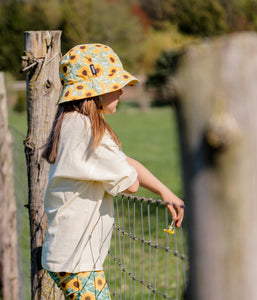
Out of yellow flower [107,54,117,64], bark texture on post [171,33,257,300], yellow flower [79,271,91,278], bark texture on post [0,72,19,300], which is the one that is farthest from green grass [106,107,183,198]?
bark texture on post [171,33,257,300]

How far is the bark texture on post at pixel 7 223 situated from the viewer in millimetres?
4035

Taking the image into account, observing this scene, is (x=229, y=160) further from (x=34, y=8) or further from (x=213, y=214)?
(x=34, y=8)

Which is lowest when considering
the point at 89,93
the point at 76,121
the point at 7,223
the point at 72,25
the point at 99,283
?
the point at 7,223

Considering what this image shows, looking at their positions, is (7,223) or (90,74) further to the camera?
(7,223)

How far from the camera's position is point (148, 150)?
13.1 m

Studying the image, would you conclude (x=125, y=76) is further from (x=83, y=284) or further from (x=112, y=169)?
(x=83, y=284)

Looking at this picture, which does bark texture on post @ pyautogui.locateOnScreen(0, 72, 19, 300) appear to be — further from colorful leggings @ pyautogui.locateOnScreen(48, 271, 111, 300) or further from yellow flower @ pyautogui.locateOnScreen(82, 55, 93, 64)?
yellow flower @ pyautogui.locateOnScreen(82, 55, 93, 64)

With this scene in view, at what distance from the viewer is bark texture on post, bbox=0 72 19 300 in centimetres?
404

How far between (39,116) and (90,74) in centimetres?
69

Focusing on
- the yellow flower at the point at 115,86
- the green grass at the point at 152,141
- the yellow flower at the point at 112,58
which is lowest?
the green grass at the point at 152,141

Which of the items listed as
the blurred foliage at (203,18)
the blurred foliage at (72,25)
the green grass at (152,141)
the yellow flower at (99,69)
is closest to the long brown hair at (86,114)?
the yellow flower at (99,69)

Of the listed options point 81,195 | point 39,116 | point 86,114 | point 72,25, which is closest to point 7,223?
point 39,116

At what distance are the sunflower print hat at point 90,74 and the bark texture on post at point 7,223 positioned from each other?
1.94 meters

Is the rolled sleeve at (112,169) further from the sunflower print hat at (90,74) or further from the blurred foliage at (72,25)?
the blurred foliage at (72,25)
